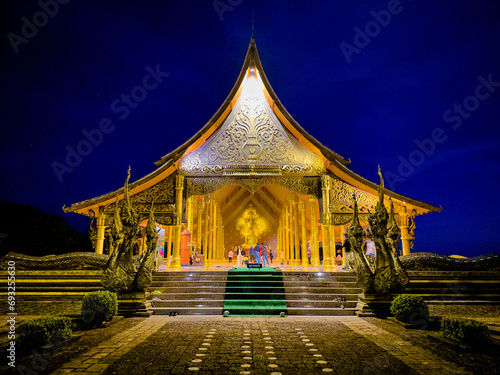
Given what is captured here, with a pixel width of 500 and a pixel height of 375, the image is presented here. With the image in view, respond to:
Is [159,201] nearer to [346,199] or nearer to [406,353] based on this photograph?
[346,199]

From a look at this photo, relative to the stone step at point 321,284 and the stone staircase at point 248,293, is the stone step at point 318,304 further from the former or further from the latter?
the stone step at point 321,284

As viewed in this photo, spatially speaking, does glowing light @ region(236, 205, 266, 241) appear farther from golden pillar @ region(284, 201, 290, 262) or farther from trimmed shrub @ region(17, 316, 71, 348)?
trimmed shrub @ region(17, 316, 71, 348)

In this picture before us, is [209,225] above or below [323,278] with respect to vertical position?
above

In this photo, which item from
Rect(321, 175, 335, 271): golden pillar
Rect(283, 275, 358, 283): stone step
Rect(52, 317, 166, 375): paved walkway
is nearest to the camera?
Rect(52, 317, 166, 375): paved walkway

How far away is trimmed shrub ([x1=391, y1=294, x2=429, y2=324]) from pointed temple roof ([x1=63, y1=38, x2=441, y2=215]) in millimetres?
6165

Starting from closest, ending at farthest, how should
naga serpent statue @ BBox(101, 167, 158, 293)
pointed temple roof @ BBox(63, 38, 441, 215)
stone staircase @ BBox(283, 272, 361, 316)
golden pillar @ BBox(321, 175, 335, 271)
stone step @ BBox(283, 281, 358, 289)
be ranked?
1. naga serpent statue @ BBox(101, 167, 158, 293)
2. stone staircase @ BBox(283, 272, 361, 316)
3. stone step @ BBox(283, 281, 358, 289)
4. golden pillar @ BBox(321, 175, 335, 271)
5. pointed temple roof @ BBox(63, 38, 441, 215)

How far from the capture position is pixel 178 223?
11.8 m

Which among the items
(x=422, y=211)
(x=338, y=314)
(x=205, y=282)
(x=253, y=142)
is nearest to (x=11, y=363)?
(x=205, y=282)

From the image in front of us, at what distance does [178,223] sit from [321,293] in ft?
19.1

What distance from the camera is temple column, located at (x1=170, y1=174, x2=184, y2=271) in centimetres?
1132

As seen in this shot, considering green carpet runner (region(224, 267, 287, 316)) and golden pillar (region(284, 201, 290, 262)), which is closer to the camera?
green carpet runner (region(224, 267, 287, 316))

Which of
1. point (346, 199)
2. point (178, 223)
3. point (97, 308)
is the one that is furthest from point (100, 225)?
point (346, 199)

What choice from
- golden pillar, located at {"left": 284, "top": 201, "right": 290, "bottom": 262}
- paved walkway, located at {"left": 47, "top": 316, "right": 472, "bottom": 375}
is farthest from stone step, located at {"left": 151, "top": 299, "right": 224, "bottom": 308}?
golden pillar, located at {"left": 284, "top": 201, "right": 290, "bottom": 262}

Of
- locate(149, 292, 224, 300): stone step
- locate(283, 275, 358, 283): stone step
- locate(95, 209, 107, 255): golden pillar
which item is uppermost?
locate(95, 209, 107, 255): golden pillar
